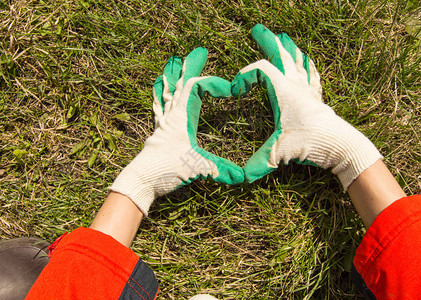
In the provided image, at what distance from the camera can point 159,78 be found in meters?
1.72

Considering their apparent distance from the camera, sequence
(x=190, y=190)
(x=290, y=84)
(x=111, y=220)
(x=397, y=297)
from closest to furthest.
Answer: (x=397, y=297)
(x=111, y=220)
(x=290, y=84)
(x=190, y=190)

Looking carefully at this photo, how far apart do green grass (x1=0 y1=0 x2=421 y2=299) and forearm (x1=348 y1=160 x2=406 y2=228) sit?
0.21m

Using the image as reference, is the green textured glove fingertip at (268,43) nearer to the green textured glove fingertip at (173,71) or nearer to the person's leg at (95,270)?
the green textured glove fingertip at (173,71)

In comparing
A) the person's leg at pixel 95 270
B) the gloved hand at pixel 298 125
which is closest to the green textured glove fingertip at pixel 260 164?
the gloved hand at pixel 298 125

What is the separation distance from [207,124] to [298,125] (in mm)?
483

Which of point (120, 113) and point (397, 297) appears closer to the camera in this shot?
point (397, 297)

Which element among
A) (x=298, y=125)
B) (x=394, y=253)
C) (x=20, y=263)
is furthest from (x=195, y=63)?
(x=20, y=263)

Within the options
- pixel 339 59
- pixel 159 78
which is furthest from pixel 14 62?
pixel 339 59

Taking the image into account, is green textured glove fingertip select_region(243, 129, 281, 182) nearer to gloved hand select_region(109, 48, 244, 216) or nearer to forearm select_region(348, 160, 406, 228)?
gloved hand select_region(109, 48, 244, 216)

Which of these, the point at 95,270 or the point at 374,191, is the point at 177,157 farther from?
the point at 374,191

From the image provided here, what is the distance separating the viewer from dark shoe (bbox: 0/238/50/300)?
5.39 feet

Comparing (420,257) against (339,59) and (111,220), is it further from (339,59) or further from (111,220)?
(111,220)

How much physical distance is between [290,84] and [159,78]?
69 centimetres

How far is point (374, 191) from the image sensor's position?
136cm
